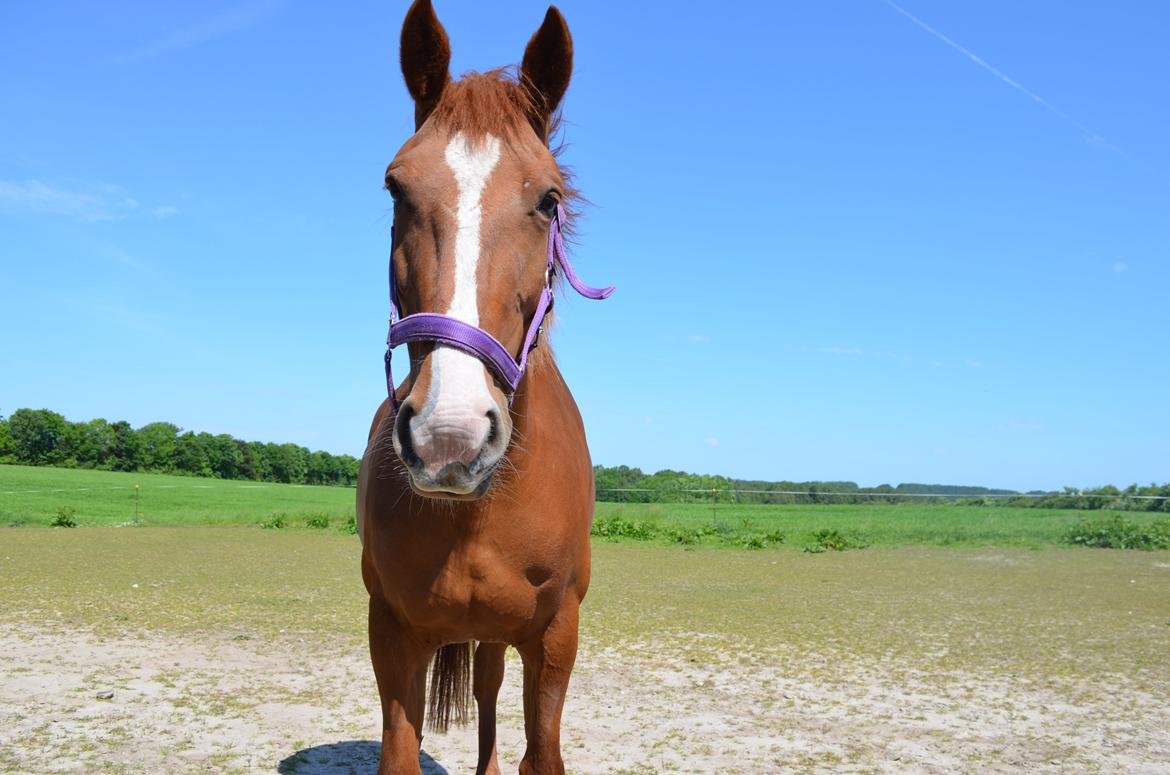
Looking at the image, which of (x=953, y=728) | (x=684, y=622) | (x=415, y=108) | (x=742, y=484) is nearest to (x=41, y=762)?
(x=415, y=108)

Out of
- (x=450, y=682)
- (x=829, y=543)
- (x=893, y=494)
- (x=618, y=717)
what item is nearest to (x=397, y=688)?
(x=450, y=682)

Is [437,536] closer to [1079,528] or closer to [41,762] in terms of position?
[41,762]

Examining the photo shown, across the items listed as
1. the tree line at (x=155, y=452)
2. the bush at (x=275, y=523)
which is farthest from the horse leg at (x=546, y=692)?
the tree line at (x=155, y=452)

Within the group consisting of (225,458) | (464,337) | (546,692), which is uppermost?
(464,337)

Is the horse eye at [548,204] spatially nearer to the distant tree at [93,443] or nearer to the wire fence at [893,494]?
the wire fence at [893,494]

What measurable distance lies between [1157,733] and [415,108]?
19.2ft

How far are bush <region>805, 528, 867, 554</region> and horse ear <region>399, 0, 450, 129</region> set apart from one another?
1769cm

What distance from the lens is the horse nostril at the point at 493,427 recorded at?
180cm

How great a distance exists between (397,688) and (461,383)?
1351mm

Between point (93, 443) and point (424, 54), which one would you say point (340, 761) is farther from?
point (93, 443)

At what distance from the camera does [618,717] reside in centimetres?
534

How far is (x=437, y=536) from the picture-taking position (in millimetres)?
2451

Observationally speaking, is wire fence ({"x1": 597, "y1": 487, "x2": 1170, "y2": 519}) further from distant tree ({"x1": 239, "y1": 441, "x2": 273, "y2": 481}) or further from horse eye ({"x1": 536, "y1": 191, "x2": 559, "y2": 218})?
distant tree ({"x1": 239, "y1": 441, "x2": 273, "y2": 481})

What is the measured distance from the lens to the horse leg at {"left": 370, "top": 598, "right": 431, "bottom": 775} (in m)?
2.58
